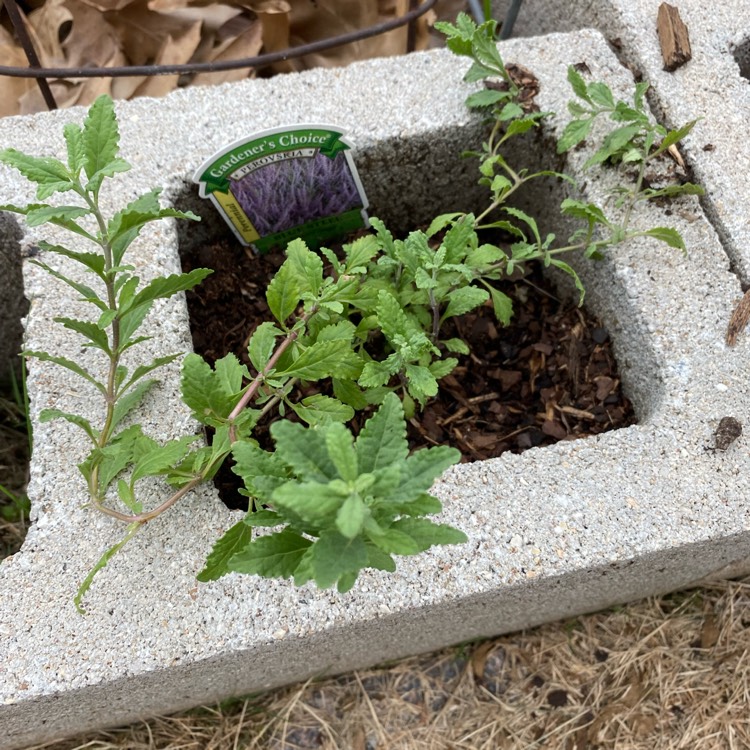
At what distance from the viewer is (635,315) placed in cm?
114

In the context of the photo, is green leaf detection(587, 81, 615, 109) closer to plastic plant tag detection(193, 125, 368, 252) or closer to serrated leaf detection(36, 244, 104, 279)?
plastic plant tag detection(193, 125, 368, 252)

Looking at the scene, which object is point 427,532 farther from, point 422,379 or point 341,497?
point 422,379

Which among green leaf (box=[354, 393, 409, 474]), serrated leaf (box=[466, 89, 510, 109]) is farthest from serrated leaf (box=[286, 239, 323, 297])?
serrated leaf (box=[466, 89, 510, 109])

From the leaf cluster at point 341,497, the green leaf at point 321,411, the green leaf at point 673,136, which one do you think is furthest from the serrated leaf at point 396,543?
the green leaf at point 673,136

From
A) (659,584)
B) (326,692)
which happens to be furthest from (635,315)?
(326,692)

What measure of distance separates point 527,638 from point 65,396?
3.36 ft

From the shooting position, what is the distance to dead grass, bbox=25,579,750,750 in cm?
141

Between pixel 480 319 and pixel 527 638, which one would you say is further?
pixel 527 638

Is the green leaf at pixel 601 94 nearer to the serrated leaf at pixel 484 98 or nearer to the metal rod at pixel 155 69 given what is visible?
the serrated leaf at pixel 484 98

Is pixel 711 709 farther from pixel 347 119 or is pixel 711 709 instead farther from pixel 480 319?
pixel 347 119

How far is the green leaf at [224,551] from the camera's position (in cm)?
83

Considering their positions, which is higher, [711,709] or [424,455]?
[424,455]

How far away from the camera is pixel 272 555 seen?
0.78 meters

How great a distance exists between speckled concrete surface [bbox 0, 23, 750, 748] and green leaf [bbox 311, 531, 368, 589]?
278 millimetres
